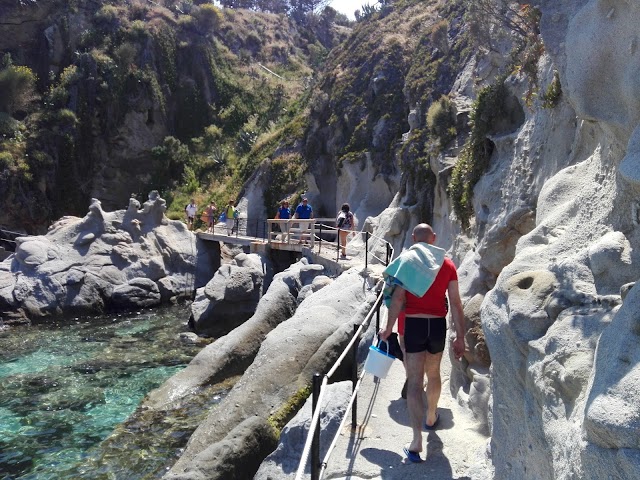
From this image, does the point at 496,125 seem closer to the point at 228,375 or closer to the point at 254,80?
the point at 228,375

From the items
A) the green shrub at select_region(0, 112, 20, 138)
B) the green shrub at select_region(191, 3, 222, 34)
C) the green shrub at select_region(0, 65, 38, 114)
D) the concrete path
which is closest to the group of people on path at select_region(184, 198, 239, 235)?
the green shrub at select_region(0, 112, 20, 138)

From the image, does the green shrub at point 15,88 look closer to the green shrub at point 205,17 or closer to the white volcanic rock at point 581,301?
the green shrub at point 205,17

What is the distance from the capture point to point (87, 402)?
11922 millimetres

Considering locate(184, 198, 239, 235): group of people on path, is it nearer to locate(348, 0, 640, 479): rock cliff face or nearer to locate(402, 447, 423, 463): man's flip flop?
locate(348, 0, 640, 479): rock cliff face

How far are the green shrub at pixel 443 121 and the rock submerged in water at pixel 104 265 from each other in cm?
1248

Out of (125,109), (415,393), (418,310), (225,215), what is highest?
(125,109)

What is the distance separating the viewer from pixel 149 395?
11.7 metres

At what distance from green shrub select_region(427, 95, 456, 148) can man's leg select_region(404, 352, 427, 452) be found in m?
10.6

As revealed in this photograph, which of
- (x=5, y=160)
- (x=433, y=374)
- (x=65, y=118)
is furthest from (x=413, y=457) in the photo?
(x=65, y=118)

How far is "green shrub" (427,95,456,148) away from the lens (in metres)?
15.3

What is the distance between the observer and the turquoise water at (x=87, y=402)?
364 inches

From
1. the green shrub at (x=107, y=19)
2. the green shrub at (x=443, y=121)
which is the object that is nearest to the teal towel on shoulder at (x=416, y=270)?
the green shrub at (x=443, y=121)

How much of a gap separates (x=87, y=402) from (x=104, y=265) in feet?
38.4

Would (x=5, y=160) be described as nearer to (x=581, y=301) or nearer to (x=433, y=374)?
(x=433, y=374)
